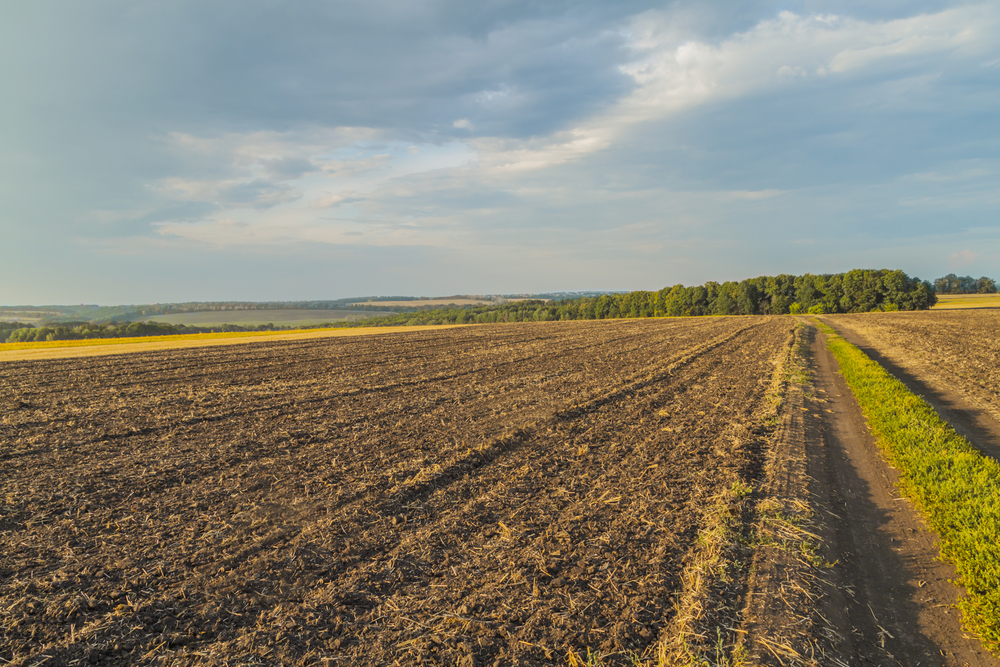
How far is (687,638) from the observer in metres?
3.43

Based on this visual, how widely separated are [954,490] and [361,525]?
24.3 ft

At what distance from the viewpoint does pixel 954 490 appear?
5.69 meters

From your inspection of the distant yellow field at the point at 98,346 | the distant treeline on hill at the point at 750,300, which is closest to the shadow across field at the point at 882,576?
the distant yellow field at the point at 98,346

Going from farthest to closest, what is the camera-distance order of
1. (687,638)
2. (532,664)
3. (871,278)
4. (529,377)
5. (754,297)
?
(754,297) < (871,278) < (529,377) < (687,638) < (532,664)

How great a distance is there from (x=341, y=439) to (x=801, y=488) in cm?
777

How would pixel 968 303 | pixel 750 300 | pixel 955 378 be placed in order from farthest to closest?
pixel 750 300
pixel 968 303
pixel 955 378

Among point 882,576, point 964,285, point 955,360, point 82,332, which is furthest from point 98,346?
point 964,285

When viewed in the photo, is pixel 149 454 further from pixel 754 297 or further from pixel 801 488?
pixel 754 297

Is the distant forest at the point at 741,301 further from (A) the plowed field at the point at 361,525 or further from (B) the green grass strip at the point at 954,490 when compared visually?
(B) the green grass strip at the point at 954,490

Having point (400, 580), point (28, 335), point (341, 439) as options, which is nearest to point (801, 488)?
point (400, 580)

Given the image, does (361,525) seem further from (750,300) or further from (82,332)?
(750,300)

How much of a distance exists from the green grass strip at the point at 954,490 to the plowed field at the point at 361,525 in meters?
2.04

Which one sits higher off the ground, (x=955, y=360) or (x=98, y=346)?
(x=955, y=360)

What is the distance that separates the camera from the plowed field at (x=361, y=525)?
354 cm
